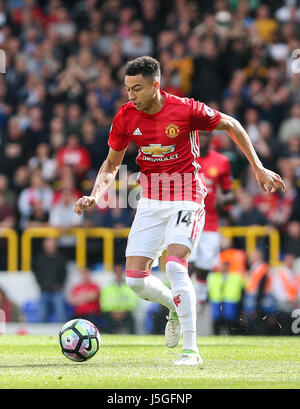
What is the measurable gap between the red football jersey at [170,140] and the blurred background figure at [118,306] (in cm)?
571

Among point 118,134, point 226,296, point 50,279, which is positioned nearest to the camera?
point 118,134

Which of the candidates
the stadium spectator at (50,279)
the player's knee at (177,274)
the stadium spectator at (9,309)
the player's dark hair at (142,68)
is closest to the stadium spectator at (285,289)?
the stadium spectator at (50,279)

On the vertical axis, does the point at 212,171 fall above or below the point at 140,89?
below

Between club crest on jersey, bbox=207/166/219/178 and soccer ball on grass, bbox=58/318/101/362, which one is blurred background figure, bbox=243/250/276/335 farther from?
soccer ball on grass, bbox=58/318/101/362

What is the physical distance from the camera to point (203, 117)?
26.6ft

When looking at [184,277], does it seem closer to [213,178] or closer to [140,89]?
[140,89]

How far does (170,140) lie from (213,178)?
3668 mm

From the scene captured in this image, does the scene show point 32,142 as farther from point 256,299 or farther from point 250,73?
point 256,299

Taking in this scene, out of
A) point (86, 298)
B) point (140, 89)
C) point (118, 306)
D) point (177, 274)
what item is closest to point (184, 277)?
point (177, 274)

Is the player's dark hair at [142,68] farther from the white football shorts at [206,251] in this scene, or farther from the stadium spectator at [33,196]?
the stadium spectator at [33,196]

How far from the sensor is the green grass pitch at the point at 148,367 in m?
6.49

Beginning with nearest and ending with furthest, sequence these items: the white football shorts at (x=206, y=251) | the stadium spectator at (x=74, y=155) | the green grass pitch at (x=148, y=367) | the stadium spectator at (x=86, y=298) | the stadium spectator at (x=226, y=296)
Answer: the green grass pitch at (x=148, y=367), the white football shorts at (x=206, y=251), the stadium spectator at (x=226, y=296), the stadium spectator at (x=86, y=298), the stadium spectator at (x=74, y=155)
